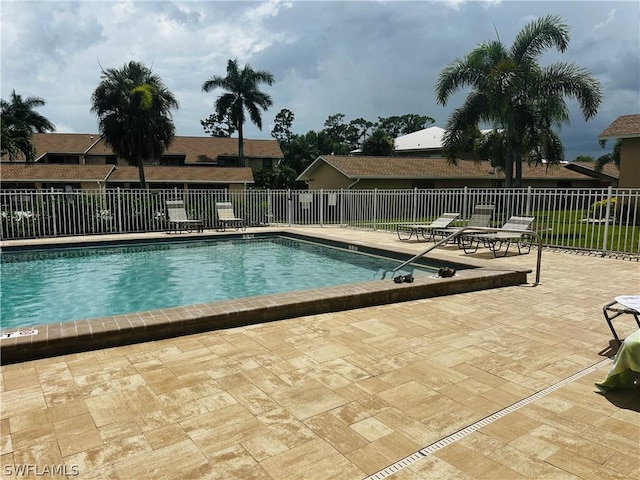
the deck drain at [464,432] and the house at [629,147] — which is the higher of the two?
the house at [629,147]

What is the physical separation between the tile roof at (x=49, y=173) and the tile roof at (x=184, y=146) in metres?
2.34

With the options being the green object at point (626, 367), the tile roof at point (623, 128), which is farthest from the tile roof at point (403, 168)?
the green object at point (626, 367)

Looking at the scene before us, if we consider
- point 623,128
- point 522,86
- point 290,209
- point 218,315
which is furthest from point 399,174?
point 218,315

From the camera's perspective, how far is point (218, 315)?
4738 mm

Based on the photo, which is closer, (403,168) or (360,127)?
(403,168)

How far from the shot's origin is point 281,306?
16.8 ft

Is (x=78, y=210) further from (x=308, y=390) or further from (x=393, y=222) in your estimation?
(x=308, y=390)

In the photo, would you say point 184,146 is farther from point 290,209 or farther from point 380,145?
point 290,209

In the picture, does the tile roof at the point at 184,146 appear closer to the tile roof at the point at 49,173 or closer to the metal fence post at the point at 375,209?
the tile roof at the point at 49,173

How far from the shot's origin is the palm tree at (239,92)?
1444 inches

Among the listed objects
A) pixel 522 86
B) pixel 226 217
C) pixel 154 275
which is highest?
pixel 522 86

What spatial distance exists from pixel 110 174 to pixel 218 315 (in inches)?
1130

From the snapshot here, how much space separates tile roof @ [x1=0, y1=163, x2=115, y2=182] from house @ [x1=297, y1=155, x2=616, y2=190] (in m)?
14.4

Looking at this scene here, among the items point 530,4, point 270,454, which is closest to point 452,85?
point 530,4
